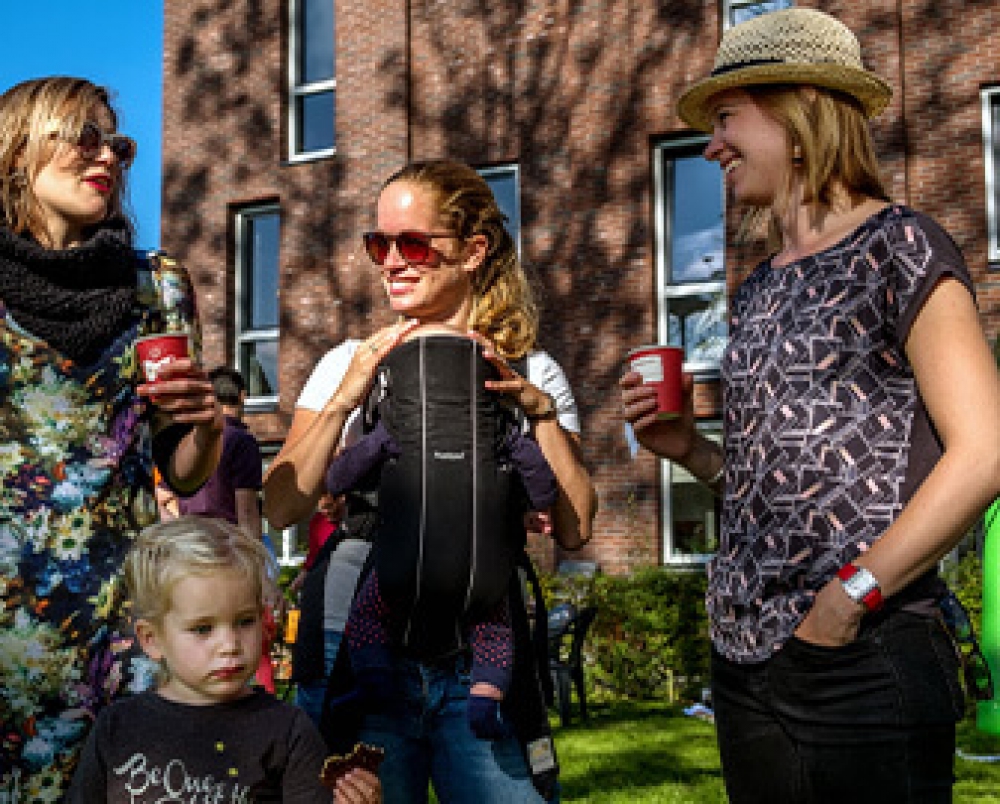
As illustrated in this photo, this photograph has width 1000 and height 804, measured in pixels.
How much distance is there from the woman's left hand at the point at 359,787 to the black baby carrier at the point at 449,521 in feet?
0.53

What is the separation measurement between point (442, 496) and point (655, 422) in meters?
0.59

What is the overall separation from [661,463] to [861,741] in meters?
12.8

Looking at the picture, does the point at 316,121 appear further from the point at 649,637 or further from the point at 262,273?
the point at 649,637

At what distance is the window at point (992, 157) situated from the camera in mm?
13734

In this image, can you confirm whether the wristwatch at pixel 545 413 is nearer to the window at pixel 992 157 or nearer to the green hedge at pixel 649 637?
the green hedge at pixel 649 637

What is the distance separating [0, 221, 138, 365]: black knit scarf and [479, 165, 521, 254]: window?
1361cm

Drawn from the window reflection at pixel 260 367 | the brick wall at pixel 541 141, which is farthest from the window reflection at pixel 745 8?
the window reflection at pixel 260 367

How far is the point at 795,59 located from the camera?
8.55 feet

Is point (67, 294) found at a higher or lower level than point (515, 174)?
lower

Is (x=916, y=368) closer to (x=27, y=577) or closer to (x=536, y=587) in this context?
(x=536, y=587)

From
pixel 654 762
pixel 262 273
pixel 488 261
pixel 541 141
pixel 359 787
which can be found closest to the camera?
pixel 359 787

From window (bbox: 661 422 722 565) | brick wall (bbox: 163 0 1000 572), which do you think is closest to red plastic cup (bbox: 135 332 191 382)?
brick wall (bbox: 163 0 1000 572)

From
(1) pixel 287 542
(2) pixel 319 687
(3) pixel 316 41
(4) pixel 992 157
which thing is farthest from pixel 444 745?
(3) pixel 316 41

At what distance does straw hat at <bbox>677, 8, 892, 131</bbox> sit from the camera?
2582mm
